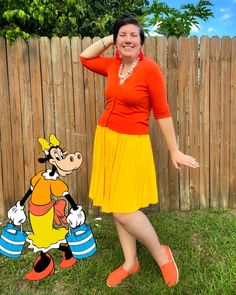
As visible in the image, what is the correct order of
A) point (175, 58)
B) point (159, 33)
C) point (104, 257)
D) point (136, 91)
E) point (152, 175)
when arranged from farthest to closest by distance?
point (159, 33) → point (175, 58) → point (104, 257) → point (152, 175) → point (136, 91)

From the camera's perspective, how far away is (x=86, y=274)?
3.07 m

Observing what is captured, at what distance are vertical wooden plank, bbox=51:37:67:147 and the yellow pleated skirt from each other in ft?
4.26

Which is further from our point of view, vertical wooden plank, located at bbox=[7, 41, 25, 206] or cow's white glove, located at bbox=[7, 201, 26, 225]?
vertical wooden plank, located at bbox=[7, 41, 25, 206]

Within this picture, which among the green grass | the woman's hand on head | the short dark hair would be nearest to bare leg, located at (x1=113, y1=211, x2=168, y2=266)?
the green grass

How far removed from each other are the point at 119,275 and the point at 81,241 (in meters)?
0.39

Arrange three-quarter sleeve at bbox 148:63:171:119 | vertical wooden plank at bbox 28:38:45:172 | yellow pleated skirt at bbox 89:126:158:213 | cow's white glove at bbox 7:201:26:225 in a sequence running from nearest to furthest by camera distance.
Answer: three-quarter sleeve at bbox 148:63:171:119 → yellow pleated skirt at bbox 89:126:158:213 → cow's white glove at bbox 7:201:26:225 → vertical wooden plank at bbox 28:38:45:172

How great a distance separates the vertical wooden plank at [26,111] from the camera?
12.9 feet

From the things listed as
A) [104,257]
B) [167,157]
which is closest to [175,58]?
[167,157]

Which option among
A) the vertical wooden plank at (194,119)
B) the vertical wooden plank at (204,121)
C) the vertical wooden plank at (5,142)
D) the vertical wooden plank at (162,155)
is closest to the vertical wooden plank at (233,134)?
the vertical wooden plank at (204,121)

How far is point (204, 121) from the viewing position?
167 inches

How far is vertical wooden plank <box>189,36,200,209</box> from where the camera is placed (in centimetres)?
408

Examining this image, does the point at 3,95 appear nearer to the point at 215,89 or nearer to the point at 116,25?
the point at 116,25

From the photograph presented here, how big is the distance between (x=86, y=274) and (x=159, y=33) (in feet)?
11.6

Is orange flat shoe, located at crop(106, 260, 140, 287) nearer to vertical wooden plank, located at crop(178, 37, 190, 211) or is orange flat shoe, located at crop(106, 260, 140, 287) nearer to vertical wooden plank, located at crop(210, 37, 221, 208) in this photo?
vertical wooden plank, located at crop(178, 37, 190, 211)
